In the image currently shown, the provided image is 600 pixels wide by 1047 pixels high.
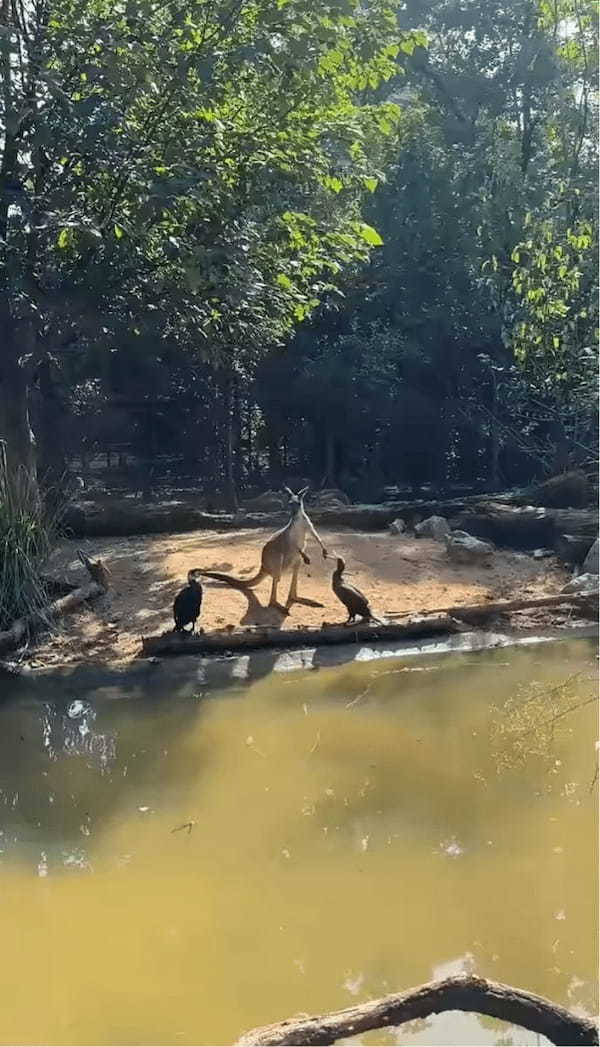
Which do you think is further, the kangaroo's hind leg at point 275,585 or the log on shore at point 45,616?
the kangaroo's hind leg at point 275,585

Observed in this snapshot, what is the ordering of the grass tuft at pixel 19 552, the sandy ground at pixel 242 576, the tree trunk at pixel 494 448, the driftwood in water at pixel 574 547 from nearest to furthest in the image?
the grass tuft at pixel 19 552, the sandy ground at pixel 242 576, the driftwood in water at pixel 574 547, the tree trunk at pixel 494 448

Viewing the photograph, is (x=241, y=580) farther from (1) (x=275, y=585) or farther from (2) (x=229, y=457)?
(2) (x=229, y=457)

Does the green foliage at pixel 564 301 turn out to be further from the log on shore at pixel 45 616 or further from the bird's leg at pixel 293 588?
the log on shore at pixel 45 616

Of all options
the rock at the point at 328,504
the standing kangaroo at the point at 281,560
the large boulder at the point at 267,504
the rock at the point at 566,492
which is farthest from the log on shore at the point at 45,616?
the rock at the point at 566,492

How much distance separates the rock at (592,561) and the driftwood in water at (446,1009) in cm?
812

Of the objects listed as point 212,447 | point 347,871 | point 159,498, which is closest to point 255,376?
point 212,447

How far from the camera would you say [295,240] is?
10.4m

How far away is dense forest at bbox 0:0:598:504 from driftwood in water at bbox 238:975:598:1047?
3383mm

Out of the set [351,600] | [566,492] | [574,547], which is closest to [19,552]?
[351,600]

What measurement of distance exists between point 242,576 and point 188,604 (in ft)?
5.88

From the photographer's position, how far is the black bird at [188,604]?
794 cm

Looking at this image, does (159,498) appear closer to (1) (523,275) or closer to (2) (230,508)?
(2) (230,508)

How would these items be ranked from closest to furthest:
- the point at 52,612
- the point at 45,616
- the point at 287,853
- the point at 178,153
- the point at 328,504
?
the point at 287,853, the point at 45,616, the point at 52,612, the point at 178,153, the point at 328,504

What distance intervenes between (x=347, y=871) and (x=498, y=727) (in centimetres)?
214
